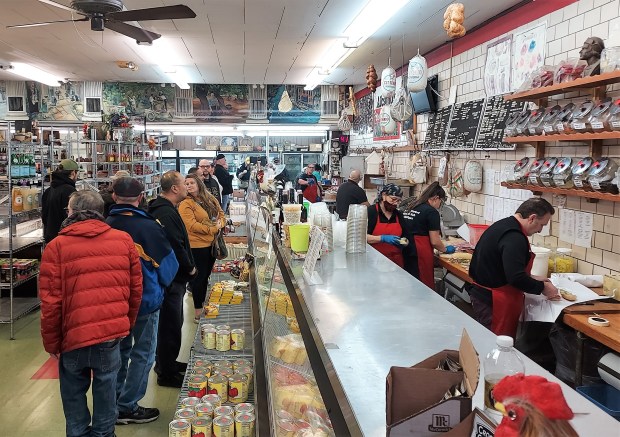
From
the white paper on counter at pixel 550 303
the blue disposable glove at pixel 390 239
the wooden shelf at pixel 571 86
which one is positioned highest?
the wooden shelf at pixel 571 86

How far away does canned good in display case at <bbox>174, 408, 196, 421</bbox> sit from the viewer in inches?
103

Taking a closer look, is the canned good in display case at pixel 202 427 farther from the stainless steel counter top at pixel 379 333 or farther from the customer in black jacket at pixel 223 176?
the customer in black jacket at pixel 223 176

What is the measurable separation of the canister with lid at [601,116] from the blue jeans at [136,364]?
3612 millimetres

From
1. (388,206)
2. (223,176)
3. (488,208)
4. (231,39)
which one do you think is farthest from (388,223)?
(223,176)

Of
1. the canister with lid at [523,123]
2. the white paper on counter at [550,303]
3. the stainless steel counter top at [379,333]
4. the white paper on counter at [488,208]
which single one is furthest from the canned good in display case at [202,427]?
the white paper on counter at [488,208]

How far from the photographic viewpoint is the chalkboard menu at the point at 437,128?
25.2 feet

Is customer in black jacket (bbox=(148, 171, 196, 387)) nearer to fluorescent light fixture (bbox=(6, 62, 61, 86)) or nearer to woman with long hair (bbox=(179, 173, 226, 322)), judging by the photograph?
woman with long hair (bbox=(179, 173, 226, 322))

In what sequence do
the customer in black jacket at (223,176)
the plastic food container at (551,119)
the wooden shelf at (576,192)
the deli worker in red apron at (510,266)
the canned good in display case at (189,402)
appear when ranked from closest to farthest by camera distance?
the canned good in display case at (189,402) → the deli worker in red apron at (510,266) → the wooden shelf at (576,192) → the plastic food container at (551,119) → the customer in black jacket at (223,176)

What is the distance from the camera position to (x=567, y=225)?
4.93 meters

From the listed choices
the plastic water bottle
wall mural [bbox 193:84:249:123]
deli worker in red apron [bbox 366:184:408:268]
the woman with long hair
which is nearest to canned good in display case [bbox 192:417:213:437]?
the plastic water bottle

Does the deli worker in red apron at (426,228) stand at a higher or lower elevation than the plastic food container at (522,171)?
lower

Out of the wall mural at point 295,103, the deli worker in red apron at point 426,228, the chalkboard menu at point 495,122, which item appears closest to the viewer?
the deli worker in red apron at point 426,228

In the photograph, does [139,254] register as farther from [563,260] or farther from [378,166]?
[378,166]

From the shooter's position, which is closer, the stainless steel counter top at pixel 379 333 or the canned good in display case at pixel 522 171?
the stainless steel counter top at pixel 379 333
